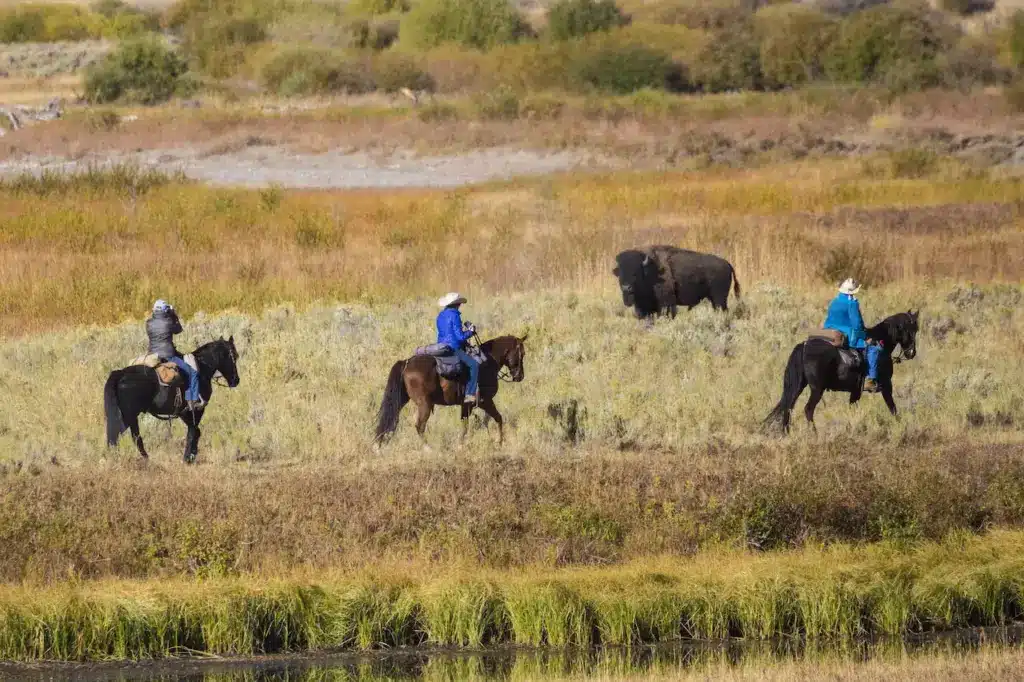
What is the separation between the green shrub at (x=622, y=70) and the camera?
71.2m

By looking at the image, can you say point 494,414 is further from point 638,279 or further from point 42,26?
point 42,26

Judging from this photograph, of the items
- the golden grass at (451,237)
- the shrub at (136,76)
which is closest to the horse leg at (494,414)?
the golden grass at (451,237)

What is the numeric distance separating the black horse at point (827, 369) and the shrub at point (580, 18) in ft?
218

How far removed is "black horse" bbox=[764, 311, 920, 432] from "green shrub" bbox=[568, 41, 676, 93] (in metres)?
52.3

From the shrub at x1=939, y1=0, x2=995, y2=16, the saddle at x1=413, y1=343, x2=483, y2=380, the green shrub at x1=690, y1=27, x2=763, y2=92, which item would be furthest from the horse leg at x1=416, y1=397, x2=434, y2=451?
the shrub at x1=939, y1=0, x2=995, y2=16

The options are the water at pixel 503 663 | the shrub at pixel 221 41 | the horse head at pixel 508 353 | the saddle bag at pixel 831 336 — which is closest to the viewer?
the water at pixel 503 663

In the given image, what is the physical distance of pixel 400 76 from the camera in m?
73.2

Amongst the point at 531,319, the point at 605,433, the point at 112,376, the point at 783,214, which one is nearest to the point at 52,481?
the point at 112,376

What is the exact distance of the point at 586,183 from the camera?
43.2 meters

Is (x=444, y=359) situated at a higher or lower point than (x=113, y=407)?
higher

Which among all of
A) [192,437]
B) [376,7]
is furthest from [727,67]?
[192,437]

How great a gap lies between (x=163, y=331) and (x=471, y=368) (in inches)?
119

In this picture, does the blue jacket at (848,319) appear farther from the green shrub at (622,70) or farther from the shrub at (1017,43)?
the shrub at (1017,43)

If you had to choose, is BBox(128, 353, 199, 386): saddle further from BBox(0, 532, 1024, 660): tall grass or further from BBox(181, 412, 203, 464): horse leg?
BBox(0, 532, 1024, 660): tall grass
